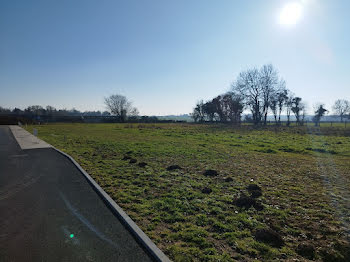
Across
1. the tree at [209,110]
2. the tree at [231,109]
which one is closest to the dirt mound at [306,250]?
the tree at [231,109]

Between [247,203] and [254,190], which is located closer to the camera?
[247,203]

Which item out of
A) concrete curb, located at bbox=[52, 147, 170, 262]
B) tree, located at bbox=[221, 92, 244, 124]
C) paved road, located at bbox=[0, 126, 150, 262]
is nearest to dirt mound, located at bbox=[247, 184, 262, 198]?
concrete curb, located at bbox=[52, 147, 170, 262]

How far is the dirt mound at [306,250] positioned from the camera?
136 inches

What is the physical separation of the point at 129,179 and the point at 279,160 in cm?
833

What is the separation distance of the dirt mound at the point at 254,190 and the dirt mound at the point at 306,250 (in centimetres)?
231

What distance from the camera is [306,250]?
139 inches

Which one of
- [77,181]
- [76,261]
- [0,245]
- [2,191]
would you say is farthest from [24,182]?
[76,261]

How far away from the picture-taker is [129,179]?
24.6 feet

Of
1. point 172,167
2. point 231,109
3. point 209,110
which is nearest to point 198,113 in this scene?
point 209,110

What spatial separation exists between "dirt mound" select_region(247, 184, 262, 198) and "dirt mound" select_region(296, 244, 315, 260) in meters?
2.31

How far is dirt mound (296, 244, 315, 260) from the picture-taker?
344 centimetres

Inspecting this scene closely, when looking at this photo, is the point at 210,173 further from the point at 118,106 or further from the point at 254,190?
the point at 118,106

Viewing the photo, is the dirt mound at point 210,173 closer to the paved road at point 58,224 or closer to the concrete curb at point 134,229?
the concrete curb at point 134,229

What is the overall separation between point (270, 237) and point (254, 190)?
8.58ft
